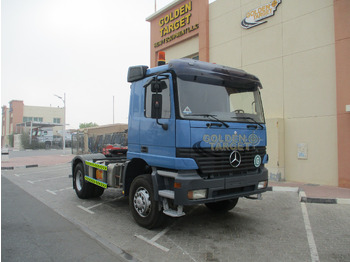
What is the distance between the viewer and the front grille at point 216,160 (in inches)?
171

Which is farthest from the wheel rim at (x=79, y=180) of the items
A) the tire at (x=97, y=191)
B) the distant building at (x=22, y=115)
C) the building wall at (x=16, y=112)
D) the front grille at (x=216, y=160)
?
the building wall at (x=16, y=112)

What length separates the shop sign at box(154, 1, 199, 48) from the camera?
14.1 meters

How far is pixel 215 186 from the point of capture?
4.42 meters

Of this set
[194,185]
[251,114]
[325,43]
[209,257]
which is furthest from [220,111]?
[325,43]

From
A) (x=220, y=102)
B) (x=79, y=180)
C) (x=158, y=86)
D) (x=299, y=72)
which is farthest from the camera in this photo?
(x=299, y=72)

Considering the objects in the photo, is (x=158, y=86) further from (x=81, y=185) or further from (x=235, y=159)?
(x=81, y=185)

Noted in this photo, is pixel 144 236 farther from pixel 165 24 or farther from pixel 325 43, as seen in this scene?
pixel 165 24

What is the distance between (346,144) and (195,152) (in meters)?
6.54

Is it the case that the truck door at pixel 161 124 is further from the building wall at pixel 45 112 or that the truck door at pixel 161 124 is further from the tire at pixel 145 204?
the building wall at pixel 45 112

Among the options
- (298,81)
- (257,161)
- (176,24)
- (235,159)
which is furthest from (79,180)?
(176,24)

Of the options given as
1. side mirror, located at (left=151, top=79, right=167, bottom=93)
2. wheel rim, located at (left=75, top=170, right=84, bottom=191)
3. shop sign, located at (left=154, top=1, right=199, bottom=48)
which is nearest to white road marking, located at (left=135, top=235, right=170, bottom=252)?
side mirror, located at (left=151, top=79, right=167, bottom=93)

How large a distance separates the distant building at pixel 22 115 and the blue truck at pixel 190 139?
206ft

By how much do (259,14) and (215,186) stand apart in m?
9.09

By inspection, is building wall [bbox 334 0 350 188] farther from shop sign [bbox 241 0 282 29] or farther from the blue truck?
the blue truck
